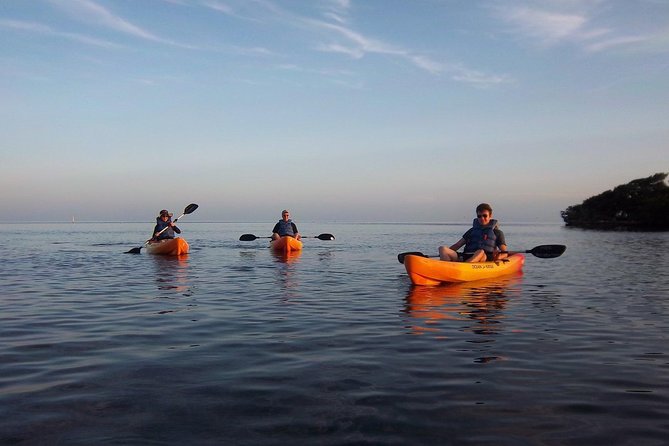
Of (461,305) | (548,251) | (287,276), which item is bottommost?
(461,305)

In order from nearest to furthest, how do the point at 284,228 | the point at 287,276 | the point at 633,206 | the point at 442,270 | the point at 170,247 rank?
the point at 442,270
the point at 287,276
the point at 170,247
the point at 284,228
the point at 633,206

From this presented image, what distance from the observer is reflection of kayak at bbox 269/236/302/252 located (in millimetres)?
25672

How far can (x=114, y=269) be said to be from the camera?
17969mm

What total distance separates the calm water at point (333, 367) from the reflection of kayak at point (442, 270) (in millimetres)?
896

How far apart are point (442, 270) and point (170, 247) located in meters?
14.5

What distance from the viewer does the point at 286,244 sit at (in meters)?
25.7

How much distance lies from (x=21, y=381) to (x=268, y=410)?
266 cm

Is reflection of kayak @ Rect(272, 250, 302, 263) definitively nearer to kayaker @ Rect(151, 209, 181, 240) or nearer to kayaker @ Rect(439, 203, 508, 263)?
kayaker @ Rect(151, 209, 181, 240)

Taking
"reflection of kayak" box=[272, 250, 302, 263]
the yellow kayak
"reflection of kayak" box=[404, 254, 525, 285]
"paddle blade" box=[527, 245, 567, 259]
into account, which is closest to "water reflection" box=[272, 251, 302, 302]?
"reflection of kayak" box=[272, 250, 302, 263]

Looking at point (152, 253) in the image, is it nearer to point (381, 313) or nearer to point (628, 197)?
point (381, 313)

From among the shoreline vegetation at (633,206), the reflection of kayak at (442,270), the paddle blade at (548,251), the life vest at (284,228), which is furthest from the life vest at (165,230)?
the shoreline vegetation at (633,206)

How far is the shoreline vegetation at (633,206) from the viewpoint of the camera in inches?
3177

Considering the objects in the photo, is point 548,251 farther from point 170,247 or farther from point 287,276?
point 170,247

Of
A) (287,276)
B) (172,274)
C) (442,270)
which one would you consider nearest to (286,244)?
(172,274)
